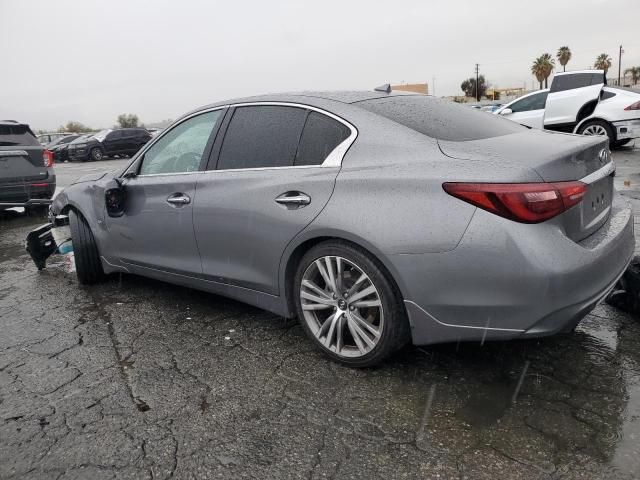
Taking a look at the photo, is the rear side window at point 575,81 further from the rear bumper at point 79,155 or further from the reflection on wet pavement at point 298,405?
the rear bumper at point 79,155

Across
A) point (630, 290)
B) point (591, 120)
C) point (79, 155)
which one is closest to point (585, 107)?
point (591, 120)

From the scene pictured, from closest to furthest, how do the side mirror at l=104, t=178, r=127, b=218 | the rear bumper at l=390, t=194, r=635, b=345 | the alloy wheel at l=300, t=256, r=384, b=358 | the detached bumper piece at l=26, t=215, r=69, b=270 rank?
the rear bumper at l=390, t=194, r=635, b=345 → the alloy wheel at l=300, t=256, r=384, b=358 → the side mirror at l=104, t=178, r=127, b=218 → the detached bumper piece at l=26, t=215, r=69, b=270

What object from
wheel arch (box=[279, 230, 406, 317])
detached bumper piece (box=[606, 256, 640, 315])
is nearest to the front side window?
wheel arch (box=[279, 230, 406, 317])

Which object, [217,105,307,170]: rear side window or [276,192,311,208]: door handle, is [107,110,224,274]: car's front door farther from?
[276,192,311,208]: door handle

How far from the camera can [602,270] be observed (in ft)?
8.13

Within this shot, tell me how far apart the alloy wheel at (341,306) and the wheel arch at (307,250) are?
4.0 inches

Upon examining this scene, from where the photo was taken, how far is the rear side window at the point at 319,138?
2930 mm

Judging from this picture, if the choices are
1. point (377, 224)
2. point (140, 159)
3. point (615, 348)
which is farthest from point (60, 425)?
point (615, 348)

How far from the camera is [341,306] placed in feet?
9.33

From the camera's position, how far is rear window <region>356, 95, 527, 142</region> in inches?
112

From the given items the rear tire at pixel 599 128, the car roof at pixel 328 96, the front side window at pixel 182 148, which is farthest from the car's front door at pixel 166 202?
the rear tire at pixel 599 128

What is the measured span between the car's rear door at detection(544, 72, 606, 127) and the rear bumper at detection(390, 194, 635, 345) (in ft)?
35.4

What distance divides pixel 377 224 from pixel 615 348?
158cm

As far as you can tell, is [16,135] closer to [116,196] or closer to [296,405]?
[116,196]
